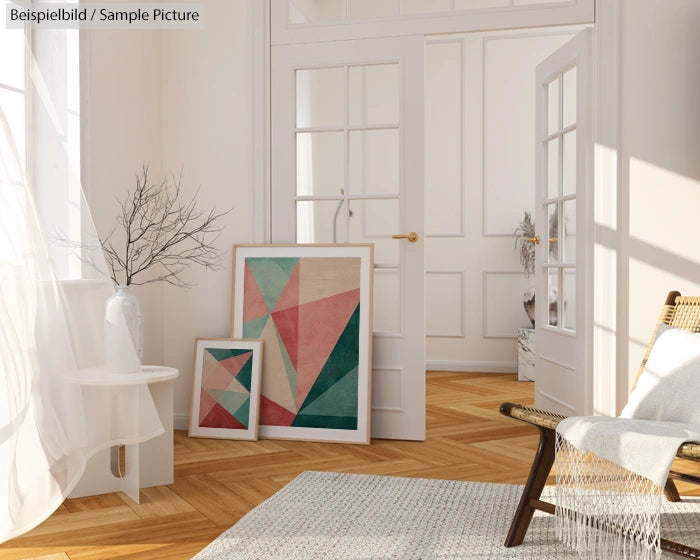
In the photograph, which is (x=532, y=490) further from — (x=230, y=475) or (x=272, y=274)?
(x=272, y=274)

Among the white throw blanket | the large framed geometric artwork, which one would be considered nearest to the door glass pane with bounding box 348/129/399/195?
the large framed geometric artwork

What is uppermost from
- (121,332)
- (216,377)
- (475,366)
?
(121,332)

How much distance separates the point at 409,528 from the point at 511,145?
15.1 ft

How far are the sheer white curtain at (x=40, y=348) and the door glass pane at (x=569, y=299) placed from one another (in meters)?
2.46

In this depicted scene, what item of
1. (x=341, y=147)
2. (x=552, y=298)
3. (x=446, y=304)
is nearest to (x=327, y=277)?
(x=341, y=147)

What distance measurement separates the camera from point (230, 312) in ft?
13.8

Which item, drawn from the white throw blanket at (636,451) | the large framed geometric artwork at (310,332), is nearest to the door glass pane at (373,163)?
the large framed geometric artwork at (310,332)

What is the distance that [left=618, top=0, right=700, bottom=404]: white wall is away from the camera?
3.67 metres

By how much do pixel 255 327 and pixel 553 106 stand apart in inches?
83.9

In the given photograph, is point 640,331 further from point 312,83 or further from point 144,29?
point 144,29

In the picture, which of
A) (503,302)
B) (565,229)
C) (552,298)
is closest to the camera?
(565,229)

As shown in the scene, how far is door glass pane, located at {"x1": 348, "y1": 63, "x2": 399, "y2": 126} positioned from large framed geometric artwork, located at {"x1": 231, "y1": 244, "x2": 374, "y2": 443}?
2.26 ft

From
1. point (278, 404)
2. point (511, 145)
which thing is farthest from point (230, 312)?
point (511, 145)

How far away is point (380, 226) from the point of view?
13.8ft
